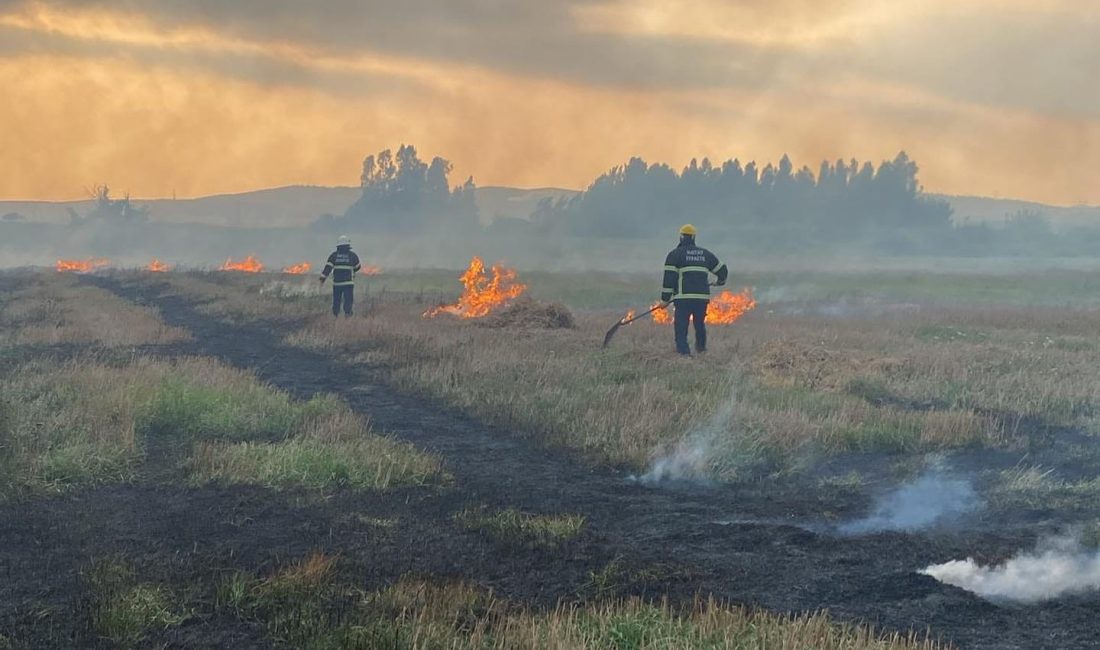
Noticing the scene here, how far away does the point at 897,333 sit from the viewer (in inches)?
857

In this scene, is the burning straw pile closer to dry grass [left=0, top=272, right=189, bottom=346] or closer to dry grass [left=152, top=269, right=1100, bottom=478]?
dry grass [left=152, top=269, right=1100, bottom=478]

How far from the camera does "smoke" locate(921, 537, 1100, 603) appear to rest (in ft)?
19.2

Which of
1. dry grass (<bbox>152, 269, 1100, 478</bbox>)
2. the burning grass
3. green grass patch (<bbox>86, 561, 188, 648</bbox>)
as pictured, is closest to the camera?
the burning grass

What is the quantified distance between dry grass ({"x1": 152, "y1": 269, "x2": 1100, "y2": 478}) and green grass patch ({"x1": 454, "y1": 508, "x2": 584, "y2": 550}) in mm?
2269

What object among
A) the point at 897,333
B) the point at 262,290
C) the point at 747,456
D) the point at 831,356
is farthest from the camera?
the point at 262,290

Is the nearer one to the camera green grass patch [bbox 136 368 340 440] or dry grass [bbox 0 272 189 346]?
green grass patch [bbox 136 368 340 440]

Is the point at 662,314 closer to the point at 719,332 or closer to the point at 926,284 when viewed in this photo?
the point at 719,332

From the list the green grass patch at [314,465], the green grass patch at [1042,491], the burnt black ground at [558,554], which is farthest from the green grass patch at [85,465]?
the green grass patch at [1042,491]

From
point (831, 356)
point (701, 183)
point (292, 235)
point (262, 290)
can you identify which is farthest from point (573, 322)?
point (292, 235)

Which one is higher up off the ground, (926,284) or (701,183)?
(701,183)

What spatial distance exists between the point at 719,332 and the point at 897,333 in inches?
177

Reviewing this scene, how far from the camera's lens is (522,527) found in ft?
23.0

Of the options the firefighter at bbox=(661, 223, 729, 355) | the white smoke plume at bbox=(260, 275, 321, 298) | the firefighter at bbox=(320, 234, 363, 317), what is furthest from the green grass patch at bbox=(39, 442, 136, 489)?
the white smoke plume at bbox=(260, 275, 321, 298)

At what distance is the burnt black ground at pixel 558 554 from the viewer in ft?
18.0
